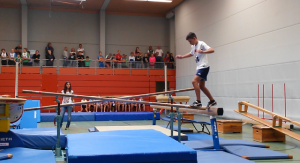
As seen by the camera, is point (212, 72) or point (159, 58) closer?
point (212, 72)

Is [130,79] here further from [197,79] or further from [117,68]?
[197,79]

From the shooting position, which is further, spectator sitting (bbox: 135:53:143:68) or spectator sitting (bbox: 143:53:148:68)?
spectator sitting (bbox: 143:53:148:68)

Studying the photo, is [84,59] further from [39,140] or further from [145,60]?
[39,140]

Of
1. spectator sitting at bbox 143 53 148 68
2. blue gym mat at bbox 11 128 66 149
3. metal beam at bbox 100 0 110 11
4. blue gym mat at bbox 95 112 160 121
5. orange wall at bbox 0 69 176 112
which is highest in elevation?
metal beam at bbox 100 0 110 11

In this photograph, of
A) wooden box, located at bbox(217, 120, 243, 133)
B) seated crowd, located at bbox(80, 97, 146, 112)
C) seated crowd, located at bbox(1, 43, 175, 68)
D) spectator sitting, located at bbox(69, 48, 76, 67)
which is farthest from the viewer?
spectator sitting, located at bbox(69, 48, 76, 67)

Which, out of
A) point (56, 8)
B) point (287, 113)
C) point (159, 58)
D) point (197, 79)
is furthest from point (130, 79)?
point (197, 79)

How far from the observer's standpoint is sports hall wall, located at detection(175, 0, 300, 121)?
1042 centimetres

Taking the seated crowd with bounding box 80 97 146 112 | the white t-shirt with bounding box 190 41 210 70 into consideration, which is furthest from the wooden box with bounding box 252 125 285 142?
the seated crowd with bounding box 80 97 146 112

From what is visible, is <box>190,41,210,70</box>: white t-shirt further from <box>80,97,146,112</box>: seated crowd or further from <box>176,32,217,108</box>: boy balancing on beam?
<box>80,97,146,112</box>: seated crowd

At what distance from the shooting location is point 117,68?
1959 cm

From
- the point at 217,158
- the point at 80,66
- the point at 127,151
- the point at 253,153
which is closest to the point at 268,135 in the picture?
the point at 253,153

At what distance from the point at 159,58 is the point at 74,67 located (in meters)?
5.87

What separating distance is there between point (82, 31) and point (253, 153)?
17892mm

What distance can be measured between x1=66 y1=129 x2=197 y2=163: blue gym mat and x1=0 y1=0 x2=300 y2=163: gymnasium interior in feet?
0.05
